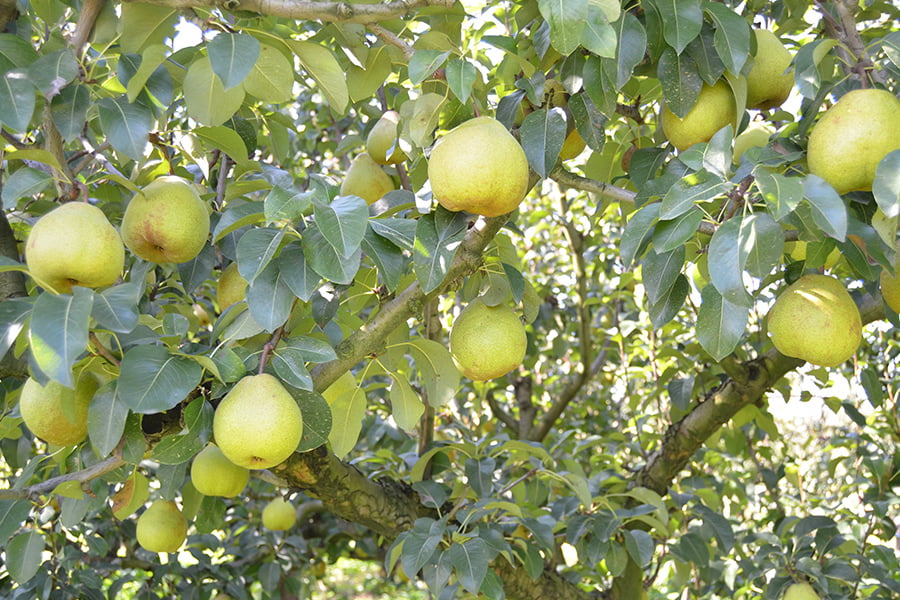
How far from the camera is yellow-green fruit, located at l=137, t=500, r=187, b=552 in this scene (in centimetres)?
211

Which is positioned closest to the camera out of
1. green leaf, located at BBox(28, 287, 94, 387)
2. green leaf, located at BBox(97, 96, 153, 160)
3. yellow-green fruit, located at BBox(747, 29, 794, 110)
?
green leaf, located at BBox(28, 287, 94, 387)

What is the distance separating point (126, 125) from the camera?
1545mm

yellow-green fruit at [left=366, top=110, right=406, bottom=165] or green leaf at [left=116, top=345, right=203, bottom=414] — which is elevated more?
yellow-green fruit at [left=366, top=110, right=406, bottom=165]

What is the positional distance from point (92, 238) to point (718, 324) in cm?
109

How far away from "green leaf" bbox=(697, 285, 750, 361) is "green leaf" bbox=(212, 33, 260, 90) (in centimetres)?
92

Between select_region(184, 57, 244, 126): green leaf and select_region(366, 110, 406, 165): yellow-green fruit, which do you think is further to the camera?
select_region(366, 110, 406, 165): yellow-green fruit

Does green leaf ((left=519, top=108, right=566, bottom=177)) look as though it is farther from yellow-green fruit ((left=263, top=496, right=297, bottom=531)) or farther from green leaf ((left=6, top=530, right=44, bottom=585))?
yellow-green fruit ((left=263, top=496, right=297, bottom=531))

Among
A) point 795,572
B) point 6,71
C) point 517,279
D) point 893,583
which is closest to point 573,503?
point 795,572

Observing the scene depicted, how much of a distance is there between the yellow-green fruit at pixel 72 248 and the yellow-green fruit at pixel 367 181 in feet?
2.81

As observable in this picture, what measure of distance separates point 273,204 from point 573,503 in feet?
5.67

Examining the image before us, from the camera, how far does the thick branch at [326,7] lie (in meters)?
1.45

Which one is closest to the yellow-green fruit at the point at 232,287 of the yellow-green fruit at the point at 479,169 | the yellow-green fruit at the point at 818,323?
the yellow-green fruit at the point at 479,169

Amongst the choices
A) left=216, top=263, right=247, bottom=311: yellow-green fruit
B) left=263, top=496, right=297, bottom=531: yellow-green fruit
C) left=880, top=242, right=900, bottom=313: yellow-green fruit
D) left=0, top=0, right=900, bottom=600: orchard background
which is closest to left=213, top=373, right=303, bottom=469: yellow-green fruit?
left=0, top=0, right=900, bottom=600: orchard background

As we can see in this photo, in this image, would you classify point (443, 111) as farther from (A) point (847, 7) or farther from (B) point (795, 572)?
(B) point (795, 572)
